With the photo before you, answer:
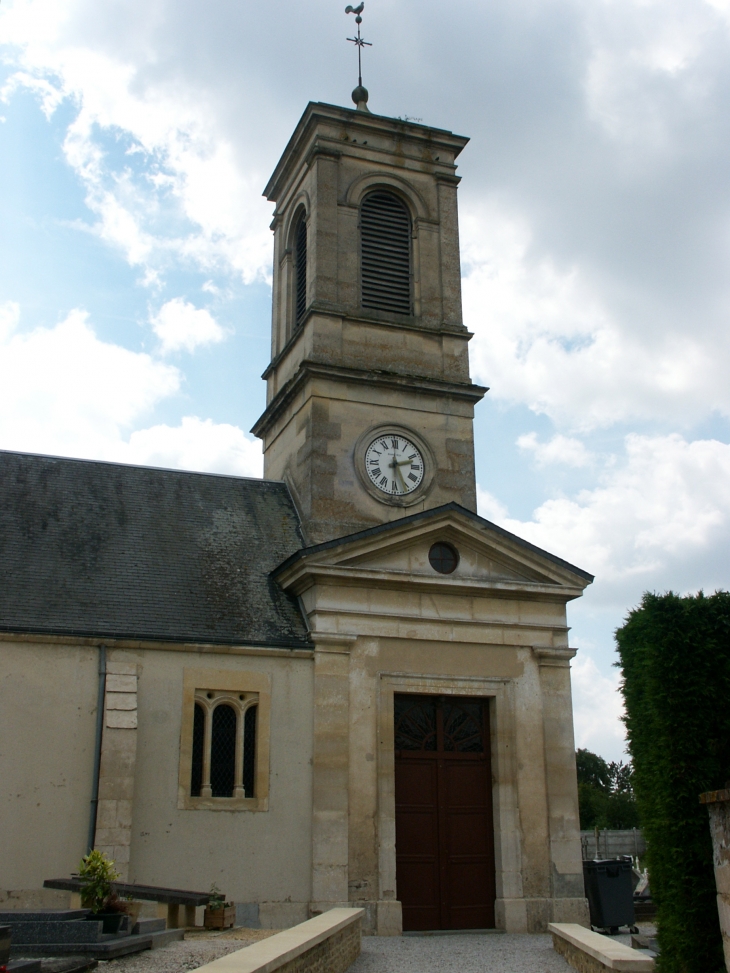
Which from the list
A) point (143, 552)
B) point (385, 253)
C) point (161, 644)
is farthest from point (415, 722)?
point (385, 253)

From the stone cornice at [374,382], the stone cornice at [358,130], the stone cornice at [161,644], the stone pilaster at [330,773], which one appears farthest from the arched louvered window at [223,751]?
the stone cornice at [358,130]

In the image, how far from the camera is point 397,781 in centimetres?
1669

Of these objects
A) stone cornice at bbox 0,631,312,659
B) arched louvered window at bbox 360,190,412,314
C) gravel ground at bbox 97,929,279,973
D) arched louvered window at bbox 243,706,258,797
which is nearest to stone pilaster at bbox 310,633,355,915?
stone cornice at bbox 0,631,312,659

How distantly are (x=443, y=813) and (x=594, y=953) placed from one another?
6.44 meters

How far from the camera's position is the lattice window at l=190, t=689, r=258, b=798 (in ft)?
51.6

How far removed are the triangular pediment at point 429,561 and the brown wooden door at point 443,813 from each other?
7.13 ft

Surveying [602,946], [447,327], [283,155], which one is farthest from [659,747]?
[283,155]

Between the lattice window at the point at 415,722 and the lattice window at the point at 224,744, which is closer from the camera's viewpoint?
the lattice window at the point at 224,744

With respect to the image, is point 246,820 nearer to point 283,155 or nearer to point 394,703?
point 394,703

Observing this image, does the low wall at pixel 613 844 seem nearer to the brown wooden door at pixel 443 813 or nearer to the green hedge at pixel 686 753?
the brown wooden door at pixel 443 813

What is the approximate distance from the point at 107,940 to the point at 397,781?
7.29 metres

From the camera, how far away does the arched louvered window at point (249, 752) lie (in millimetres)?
15898

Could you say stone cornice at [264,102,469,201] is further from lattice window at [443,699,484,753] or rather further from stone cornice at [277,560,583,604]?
lattice window at [443,699,484,753]

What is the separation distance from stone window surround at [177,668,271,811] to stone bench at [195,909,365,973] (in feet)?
11.0
